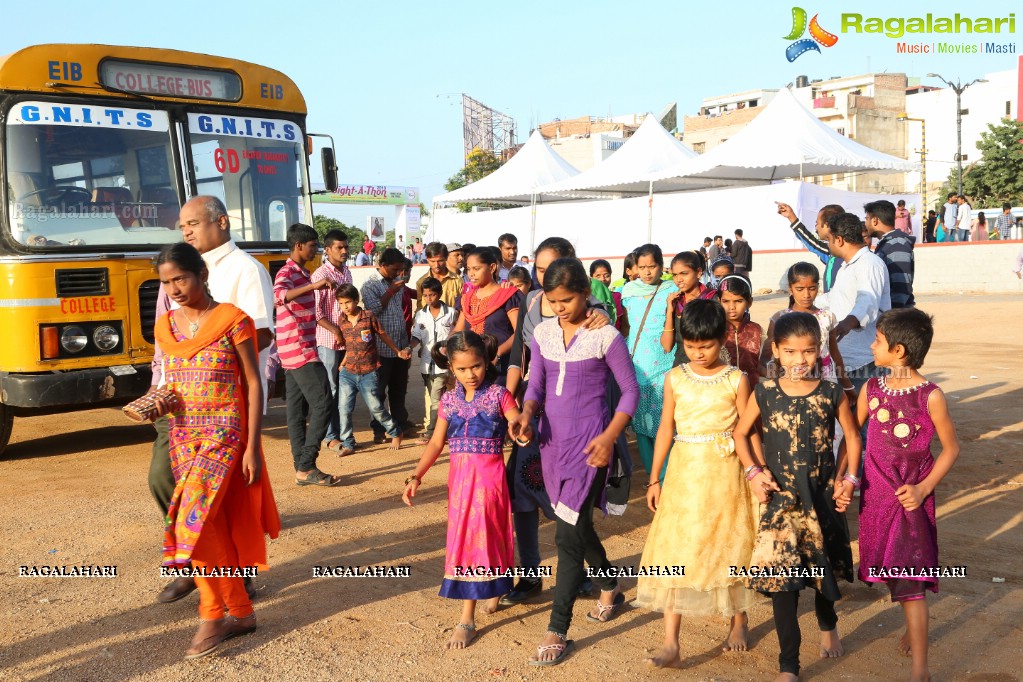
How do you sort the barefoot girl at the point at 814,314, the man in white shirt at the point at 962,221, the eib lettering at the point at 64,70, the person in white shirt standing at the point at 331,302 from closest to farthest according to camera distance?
the barefoot girl at the point at 814,314
the eib lettering at the point at 64,70
the person in white shirt standing at the point at 331,302
the man in white shirt at the point at 962,221

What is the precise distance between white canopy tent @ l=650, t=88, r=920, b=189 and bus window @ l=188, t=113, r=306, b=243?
18.8 m

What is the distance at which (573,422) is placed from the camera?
4129 millimetres

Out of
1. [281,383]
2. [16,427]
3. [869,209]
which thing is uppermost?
[869,209]

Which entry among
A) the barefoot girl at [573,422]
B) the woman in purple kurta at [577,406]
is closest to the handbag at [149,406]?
the barefoot girl at [573,422]

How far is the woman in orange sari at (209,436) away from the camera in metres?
4.09

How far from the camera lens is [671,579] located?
12.8 feet

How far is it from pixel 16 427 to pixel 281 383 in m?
3.82

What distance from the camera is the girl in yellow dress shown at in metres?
3.87

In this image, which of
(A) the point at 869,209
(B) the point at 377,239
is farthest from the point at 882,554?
(B) the point at 377,239

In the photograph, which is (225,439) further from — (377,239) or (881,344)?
(377,239)

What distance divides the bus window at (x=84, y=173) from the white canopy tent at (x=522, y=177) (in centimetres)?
2526

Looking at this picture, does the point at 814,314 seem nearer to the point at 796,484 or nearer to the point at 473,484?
the point at 796,484

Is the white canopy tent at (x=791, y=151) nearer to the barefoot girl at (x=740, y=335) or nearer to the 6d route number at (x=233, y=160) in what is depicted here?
the 6d route number at (x=233, y=160)

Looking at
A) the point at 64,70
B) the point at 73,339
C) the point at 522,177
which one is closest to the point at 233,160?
the point at 64,70
